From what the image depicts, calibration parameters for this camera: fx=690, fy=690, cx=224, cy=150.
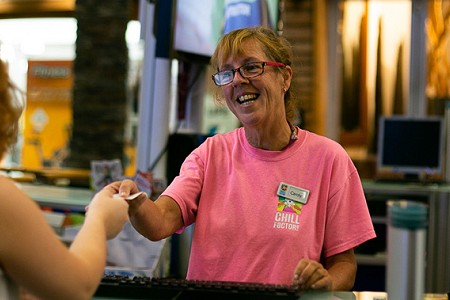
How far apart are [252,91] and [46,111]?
849 centimetres

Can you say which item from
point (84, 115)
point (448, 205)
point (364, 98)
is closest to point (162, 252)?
point (448, 205)

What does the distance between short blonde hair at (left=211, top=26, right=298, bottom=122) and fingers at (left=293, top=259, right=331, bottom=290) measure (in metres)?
0.57

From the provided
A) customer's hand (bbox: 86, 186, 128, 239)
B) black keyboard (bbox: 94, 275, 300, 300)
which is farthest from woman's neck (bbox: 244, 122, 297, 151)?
customer's hand (bbox: 86, 186, 128, 239)

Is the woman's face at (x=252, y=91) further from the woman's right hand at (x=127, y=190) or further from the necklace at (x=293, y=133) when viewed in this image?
the woman's right hand at (x=127, y=190)

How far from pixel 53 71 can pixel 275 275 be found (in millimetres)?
8817

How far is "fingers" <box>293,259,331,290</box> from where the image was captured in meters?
1.65

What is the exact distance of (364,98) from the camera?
826 cm

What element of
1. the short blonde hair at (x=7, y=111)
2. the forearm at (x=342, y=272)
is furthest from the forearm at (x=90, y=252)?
the forearm at (x=342, y=272)

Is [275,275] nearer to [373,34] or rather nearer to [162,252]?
[162,252]

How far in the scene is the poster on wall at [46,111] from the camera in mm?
9891

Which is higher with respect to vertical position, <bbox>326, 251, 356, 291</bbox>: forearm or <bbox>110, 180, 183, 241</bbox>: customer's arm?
<bbox>110, 180, 183, 241</bbox>: customer's arm

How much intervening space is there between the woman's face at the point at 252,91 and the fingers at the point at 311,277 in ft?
1.59

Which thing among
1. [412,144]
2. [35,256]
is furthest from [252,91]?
[412,144]

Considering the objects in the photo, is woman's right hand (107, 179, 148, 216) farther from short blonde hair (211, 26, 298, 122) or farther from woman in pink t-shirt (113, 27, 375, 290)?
short blonde hair (211, 26, 298, 122)
